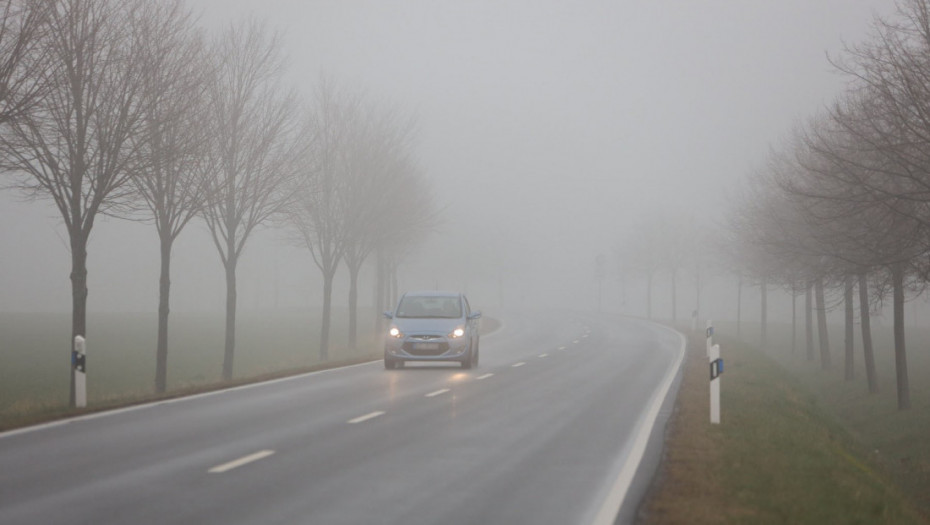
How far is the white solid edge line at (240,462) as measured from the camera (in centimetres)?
841

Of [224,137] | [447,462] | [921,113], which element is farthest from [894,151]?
[224,137]

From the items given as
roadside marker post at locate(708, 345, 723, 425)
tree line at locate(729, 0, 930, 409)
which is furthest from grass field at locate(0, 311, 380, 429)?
tree line at locate(729, 0, 930, 409)

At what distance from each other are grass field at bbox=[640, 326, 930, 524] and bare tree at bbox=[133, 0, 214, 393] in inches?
411

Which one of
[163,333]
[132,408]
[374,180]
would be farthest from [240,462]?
[374,180]

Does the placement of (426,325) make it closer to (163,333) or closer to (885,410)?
(163,333)

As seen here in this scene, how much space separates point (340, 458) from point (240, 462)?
1008 mm

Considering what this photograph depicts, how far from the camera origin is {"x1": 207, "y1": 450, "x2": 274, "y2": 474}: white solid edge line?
8.41m

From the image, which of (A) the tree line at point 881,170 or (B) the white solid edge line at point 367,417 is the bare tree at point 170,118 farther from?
(A) the tree line at point 881,170

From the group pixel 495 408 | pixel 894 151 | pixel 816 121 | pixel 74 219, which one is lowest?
pixel 495 408

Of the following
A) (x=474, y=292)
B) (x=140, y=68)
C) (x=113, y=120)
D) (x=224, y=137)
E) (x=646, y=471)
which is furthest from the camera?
(x=474, y=292)

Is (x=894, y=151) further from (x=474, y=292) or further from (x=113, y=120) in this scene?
(x=474, y=292)

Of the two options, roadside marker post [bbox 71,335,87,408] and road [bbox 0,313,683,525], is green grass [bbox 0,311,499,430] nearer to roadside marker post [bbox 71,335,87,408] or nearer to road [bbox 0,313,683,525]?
roadside marker post [bbox 71,335,87,408]

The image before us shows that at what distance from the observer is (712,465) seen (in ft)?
30.9

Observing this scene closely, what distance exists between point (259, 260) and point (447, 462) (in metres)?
114
